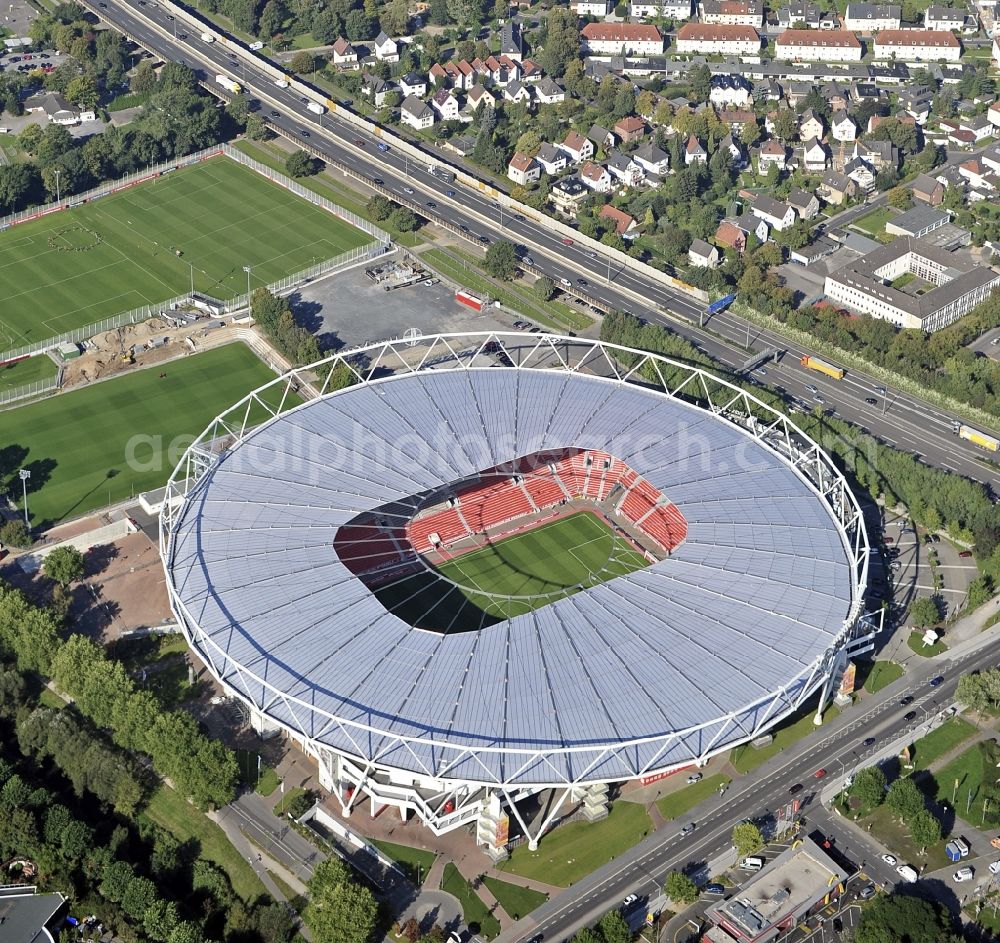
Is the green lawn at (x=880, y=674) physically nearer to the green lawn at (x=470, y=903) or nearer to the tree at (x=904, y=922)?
the tree at (x=904, y=922)

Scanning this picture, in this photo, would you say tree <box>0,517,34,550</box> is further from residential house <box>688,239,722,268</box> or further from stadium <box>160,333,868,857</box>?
residential house <box>688,239,722,268</box>

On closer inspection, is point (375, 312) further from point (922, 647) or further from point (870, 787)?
point (870, 787)

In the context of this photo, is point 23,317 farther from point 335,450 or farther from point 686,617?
point 686,617

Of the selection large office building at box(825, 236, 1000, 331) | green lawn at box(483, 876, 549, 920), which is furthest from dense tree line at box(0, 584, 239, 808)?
large office building at box(825, 236, 1000, 331)

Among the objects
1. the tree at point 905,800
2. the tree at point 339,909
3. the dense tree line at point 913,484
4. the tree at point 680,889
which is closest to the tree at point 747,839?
the tree at point 680,889

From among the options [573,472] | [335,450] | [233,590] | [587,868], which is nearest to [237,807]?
[233,590]

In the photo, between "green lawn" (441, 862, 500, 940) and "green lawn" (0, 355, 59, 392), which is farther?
"green lawn" (0, 355, 59, 392)

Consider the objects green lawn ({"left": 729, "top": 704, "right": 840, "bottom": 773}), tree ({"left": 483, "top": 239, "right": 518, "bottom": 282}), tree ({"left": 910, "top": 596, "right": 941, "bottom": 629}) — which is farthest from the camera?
tree ({"left": 483, "top": 239, "right": 518, "bottom": 282})
